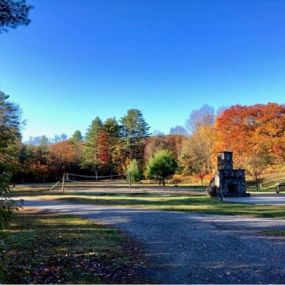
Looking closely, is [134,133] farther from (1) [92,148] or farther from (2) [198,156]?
(2) [198,156]

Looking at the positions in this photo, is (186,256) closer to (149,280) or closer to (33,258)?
(149,280)

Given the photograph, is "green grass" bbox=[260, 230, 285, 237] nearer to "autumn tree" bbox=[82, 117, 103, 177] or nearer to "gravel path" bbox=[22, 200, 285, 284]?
"gravel path" bbox=[22, 200, 285, 284]

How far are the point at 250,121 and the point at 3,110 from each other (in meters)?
26.1

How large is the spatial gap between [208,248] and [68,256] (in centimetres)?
265

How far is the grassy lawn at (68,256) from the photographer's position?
5.17m

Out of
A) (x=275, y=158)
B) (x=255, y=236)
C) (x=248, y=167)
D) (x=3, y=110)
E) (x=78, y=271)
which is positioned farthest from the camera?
(x=275, y=158)

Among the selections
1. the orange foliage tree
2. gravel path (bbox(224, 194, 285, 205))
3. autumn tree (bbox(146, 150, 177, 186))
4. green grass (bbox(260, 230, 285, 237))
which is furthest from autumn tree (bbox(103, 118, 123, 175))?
green grass (bbox(260, 230, 285, 237))

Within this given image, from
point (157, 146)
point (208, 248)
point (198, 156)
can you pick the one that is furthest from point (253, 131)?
point (208, 248)

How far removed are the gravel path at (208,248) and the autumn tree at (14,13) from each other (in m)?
5.77

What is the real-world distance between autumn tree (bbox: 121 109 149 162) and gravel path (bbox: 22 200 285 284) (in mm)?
A: 48462

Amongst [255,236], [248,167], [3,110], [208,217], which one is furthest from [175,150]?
[255,236]

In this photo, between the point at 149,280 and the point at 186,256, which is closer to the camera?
the point at 149,280

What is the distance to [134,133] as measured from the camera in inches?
2458

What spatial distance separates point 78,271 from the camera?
17.8 ft
